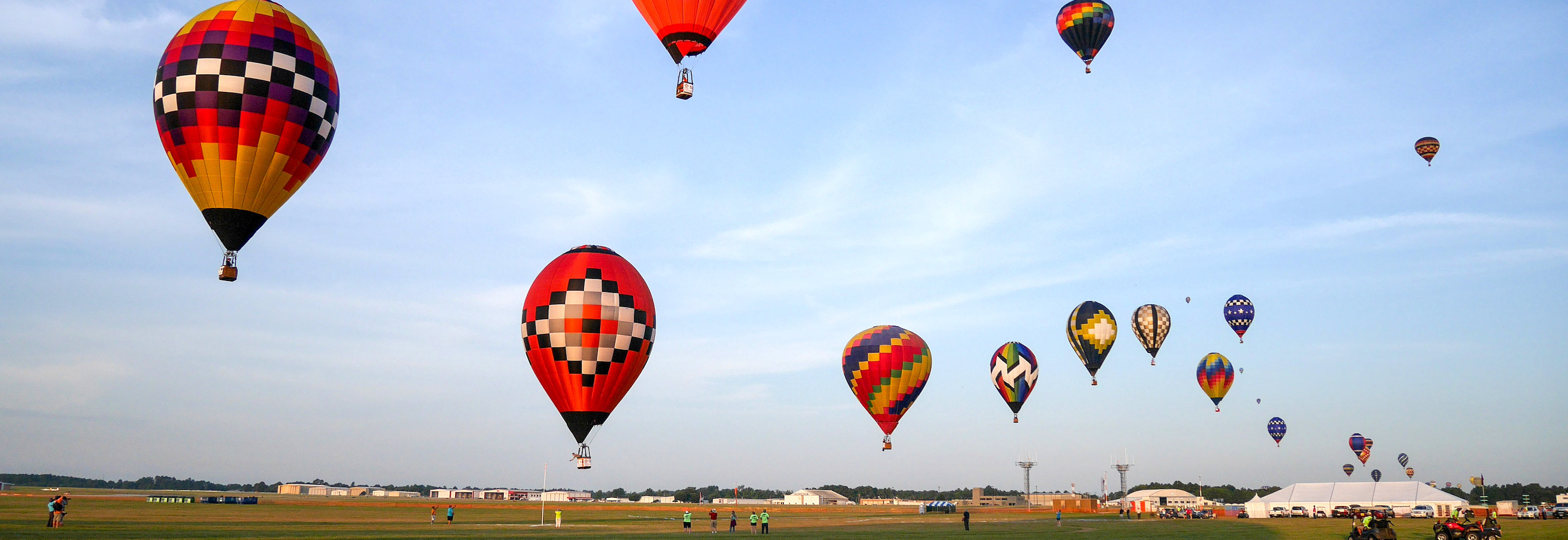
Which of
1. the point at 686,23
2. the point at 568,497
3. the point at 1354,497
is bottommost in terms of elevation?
the point at 568,497

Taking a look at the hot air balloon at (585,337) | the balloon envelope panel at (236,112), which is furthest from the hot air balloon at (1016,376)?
the balloon envelope panel at (236,112)

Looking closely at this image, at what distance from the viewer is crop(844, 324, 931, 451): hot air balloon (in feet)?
177

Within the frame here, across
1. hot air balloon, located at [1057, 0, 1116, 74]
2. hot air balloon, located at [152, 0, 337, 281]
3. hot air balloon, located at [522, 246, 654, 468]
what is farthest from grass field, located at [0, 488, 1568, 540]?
hot air balloon, located at [1057, 0, 1116, 74]

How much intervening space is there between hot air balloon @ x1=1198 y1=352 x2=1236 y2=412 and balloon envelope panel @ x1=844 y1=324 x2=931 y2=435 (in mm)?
32804

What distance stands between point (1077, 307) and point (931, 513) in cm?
3531

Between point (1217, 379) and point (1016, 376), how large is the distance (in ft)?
70.1

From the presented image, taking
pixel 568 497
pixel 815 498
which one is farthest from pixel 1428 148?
pixel 568 497

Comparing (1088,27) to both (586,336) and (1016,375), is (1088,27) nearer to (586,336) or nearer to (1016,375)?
(1016,375)

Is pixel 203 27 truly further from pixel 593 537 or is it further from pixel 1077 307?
pixel 1077 307

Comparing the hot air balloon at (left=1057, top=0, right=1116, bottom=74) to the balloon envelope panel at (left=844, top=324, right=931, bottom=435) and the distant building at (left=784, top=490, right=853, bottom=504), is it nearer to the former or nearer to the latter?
the balloon envelope panel at (left=844, top=324, right=931, bottom=435)

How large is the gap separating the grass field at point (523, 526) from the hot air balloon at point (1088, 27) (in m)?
24.8

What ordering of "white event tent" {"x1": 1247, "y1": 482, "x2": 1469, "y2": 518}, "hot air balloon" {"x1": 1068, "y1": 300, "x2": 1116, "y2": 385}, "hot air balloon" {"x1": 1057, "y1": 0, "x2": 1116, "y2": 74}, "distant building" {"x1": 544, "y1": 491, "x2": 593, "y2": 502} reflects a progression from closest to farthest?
"hot air balloon" {"x1": 1057, "y1": 0, "x2": 1116, "y2": 74}
"hot air balloon" {"x1": 1068, "y1": 300, "x2": 1116, "y2": 385}
"white event tent" {"x1": 1247, "y1": 482, "x2": 1469, "y2": 518}
"distant building" {"x1": 544, "y1": 491, "x2": 593, "y2": 502}

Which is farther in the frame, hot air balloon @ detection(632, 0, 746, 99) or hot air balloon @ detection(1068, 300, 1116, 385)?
hot air balloon @ detection(1068, 300, 1116, 385)

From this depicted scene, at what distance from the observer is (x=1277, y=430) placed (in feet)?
291
